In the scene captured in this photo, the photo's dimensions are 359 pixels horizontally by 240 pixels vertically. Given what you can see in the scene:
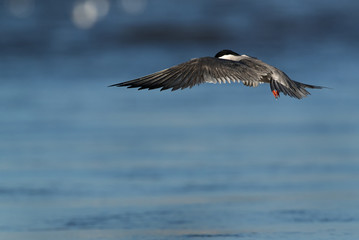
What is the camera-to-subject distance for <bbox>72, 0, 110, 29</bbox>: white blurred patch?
18641mm

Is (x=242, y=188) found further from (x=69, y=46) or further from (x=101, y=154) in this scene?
(x=69, y=46)

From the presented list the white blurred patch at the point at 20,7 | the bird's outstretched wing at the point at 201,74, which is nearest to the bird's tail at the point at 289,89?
the bird's outstretched wing at the point at 201,74

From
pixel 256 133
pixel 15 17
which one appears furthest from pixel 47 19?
pixel 256 133

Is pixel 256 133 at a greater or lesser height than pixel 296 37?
lesser

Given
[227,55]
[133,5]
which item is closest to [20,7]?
[133,5]

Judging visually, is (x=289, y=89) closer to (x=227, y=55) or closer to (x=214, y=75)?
(x=214, y=75)

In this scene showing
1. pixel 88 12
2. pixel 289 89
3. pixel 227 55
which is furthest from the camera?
pixel 88 12

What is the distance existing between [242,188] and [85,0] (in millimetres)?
13451

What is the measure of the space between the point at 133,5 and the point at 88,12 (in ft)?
4.08

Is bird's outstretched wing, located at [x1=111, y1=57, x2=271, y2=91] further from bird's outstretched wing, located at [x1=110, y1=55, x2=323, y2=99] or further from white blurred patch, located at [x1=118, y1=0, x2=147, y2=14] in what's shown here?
white blurred patch, located at [x1=118, y1=0, x2=147, y2=14]

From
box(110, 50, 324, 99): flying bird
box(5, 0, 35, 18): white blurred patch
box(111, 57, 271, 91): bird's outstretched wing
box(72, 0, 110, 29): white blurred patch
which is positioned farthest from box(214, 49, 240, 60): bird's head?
box(5, 0, 35, 18): white blurred patch

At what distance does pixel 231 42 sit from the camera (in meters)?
16.3

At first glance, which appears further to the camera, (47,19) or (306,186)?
(47,19)

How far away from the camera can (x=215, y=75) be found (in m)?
6.46
